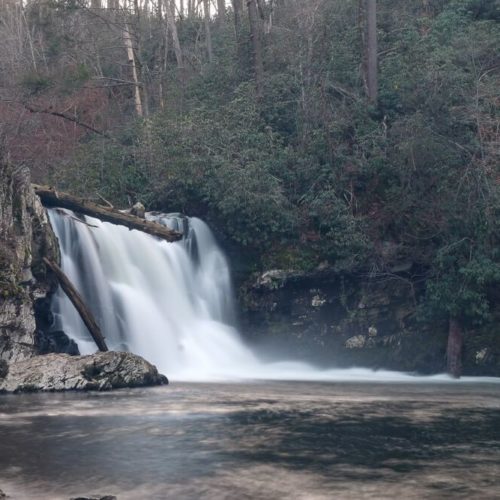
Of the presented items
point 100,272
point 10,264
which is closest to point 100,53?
point 100,272

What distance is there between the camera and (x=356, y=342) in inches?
983

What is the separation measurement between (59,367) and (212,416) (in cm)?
508

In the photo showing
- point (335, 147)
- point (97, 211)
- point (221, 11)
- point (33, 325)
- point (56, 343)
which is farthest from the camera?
point (221, 11)

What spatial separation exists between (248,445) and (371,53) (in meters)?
21.3

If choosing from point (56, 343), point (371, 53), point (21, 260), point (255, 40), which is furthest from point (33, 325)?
point (255, 40)

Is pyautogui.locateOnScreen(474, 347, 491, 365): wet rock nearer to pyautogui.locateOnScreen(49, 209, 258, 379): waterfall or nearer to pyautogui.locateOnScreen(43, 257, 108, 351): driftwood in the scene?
pyautogui.locateOnScreen(49, 209, 258, 379): waterfall

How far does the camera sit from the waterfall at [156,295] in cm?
2217

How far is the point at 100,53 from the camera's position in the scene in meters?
44.4

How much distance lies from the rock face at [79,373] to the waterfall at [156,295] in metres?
2.38

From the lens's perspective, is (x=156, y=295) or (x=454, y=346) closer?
(x=454, y=346)

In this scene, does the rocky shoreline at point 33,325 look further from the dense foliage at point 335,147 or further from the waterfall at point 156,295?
the dense foliage at point 335,147

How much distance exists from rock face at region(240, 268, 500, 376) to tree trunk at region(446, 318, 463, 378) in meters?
0.30

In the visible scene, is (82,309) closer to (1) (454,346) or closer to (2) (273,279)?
(2) (273,279)

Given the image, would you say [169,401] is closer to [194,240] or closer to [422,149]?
[194,240]
